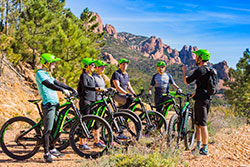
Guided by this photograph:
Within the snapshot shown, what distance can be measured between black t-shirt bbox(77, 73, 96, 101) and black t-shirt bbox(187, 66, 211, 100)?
6.25 feet

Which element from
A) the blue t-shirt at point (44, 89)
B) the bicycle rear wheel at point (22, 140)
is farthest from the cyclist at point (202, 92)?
the bicycle rear wheel at point (22, 140)

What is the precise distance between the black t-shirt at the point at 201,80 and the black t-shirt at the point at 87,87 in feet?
6.25

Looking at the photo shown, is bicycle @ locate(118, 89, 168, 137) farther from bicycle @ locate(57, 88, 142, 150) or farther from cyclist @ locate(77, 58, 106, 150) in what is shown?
cyclist @ locate(77, 58, 106, 150)

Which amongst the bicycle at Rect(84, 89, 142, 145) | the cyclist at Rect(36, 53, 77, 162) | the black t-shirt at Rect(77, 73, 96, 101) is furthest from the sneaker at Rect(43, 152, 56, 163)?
the black t-shirt at Rect(77, 73, 96, 101)

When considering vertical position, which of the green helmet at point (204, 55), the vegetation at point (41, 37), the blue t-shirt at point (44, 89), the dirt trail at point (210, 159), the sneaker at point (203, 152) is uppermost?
the vegetation at point (41, 37)

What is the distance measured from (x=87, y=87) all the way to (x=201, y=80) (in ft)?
7.15

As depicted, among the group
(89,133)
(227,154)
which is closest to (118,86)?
(89,133)

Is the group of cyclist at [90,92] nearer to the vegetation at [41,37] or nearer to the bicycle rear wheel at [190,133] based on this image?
the bicycle rear wheel at [190,133]

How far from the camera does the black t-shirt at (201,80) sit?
163 inches

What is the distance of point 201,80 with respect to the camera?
4.17m

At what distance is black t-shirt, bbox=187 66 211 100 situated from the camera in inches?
163

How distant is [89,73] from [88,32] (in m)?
16.0

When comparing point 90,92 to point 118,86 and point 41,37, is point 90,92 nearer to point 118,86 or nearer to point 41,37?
point 118,86

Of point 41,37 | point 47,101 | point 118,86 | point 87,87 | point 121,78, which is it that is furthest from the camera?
point 41,37
